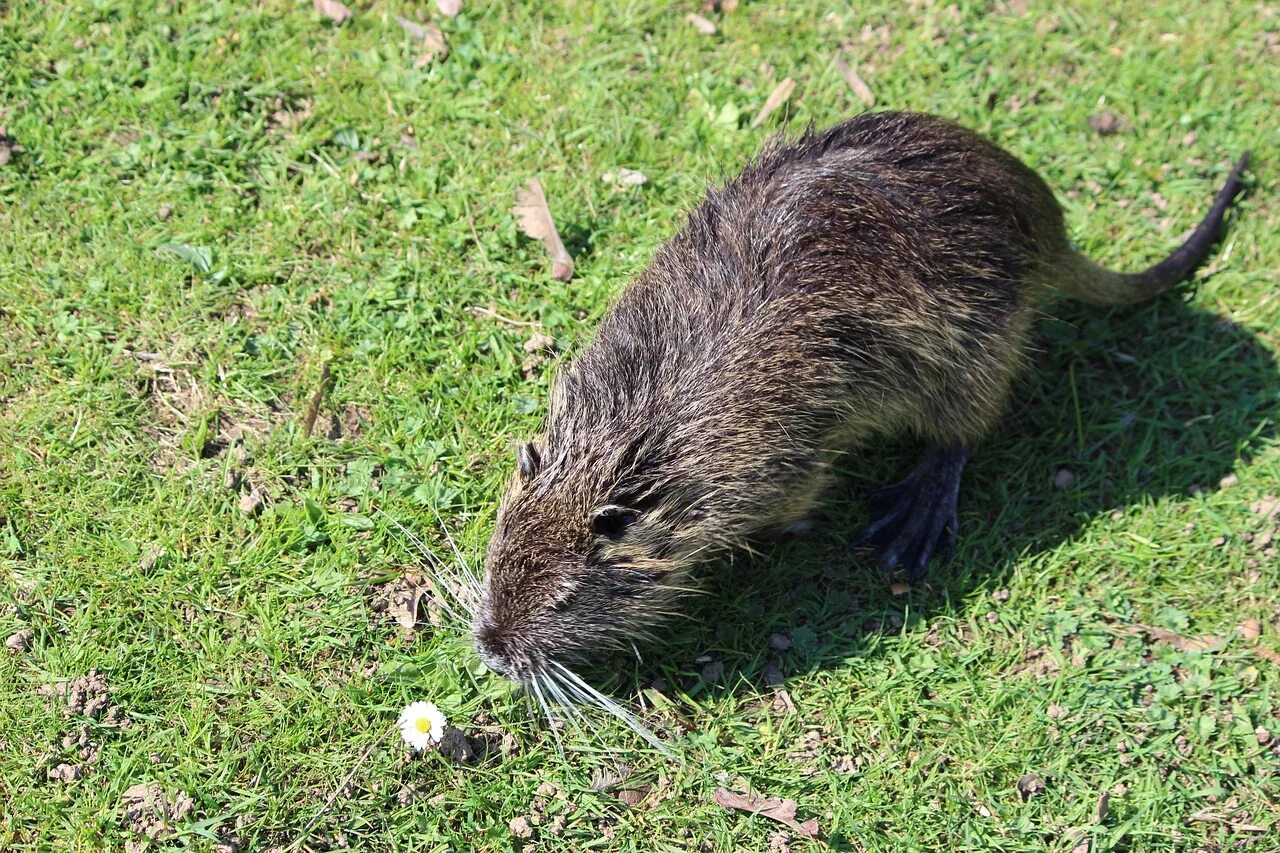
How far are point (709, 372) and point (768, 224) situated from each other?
1.60 feet

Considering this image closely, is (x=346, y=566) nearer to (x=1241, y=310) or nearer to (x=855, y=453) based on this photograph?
(x=855, y=453)

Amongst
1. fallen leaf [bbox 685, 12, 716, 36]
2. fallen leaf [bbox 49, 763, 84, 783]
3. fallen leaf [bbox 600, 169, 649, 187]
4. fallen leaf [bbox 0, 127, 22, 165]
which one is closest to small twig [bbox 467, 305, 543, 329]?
fallen leaf [bbox 600, 169, 649, 187]

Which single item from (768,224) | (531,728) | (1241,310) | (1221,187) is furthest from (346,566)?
(1221,187)

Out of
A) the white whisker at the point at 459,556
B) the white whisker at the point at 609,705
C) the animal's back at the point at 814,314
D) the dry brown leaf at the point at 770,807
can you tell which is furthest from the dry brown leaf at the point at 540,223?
the dry brown leaf at the point at 770,807

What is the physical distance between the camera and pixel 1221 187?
4371 millimetres

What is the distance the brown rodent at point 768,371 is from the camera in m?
3.04

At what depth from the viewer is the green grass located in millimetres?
3096

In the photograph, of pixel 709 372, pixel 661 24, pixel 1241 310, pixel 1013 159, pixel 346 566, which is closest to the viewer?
pixel 709 372

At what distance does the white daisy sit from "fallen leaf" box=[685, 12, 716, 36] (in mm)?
2872

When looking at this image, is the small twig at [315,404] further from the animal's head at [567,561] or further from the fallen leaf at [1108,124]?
the fallen leaf at [1108,124]

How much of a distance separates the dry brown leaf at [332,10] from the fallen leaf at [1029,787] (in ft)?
11.6

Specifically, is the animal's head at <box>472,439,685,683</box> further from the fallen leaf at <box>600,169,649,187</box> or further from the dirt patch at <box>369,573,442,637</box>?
the fallen leaf at <box>600,169,649,187</box>

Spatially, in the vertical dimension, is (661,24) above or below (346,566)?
above

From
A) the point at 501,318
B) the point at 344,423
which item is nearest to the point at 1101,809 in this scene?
the point at 501,318
